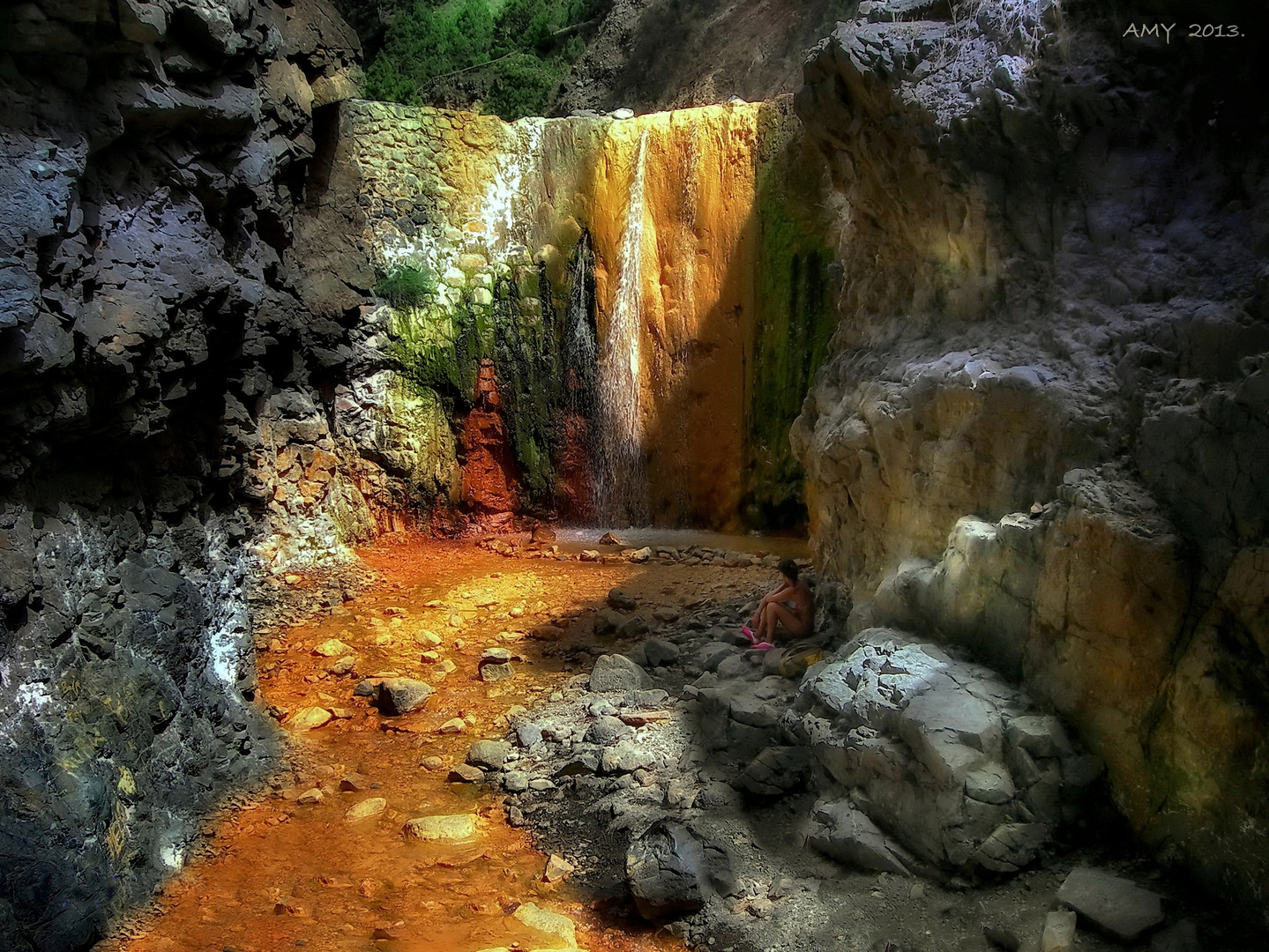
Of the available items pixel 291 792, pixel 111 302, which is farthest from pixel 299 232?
pixel 291 792

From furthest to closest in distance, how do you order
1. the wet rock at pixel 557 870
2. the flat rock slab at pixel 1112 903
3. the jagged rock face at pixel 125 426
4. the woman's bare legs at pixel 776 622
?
the woman's bare legs at pixel 776 622, the wet rock at pixel 557 870, the jagged rock face at pixel 125 426, the flat rock slab at pixel 1112 903

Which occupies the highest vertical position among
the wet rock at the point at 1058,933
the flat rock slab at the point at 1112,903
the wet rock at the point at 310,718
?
the flat rock slab at the point at 1112,903

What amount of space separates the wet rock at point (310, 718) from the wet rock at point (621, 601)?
2.84 metres

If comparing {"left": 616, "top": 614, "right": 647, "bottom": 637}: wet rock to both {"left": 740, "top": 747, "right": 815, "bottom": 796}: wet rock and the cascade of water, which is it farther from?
the cascade of water

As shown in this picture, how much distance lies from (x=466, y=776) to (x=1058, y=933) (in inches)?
136

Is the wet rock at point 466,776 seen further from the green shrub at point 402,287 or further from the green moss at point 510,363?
the green shrub at point 402,287

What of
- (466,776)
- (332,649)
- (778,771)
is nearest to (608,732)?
(466,776)

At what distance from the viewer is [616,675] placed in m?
6.46

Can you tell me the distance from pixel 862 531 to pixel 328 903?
3.67 meters

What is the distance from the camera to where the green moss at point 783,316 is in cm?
1095

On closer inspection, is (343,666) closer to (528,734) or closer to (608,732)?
(528,734)

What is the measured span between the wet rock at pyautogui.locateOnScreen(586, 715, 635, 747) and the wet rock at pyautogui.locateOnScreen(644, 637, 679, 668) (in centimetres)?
101

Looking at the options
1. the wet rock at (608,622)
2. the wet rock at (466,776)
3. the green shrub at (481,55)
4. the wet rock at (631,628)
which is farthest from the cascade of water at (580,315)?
the wet rock at (466,776)

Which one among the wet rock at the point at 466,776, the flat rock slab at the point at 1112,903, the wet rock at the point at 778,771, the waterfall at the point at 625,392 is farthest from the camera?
the waterfall at the point at 625,392
